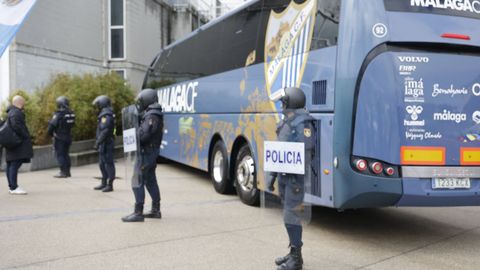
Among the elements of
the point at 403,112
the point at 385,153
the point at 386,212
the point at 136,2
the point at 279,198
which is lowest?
the point at 386,212

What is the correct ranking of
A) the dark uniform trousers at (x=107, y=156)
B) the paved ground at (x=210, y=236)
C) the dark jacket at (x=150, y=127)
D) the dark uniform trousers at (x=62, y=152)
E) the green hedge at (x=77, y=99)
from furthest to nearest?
the green hedge at (x=77, y=99)
the dark uniform trousers at (x=62, y=152)
the dark uniform trousers at (x=107, y=156)
the dark jacket at (x=150, y=127)
the paved ground at (x=210, y=236)

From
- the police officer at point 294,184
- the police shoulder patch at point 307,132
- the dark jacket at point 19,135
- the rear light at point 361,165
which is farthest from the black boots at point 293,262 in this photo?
the dark jacket at point 19,135

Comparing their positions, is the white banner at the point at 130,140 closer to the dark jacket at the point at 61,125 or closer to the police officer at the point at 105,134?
the police officer at the point at 105,134

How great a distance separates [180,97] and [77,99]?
4498 millimetres

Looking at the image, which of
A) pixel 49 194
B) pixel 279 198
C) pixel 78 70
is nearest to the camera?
pixel 279 198

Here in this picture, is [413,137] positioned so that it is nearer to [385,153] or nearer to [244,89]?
[385,153]

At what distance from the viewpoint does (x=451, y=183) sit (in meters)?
5.84

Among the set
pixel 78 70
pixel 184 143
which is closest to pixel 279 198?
pixel 184 143

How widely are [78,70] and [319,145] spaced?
16.2 meters

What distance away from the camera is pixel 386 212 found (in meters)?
8.44

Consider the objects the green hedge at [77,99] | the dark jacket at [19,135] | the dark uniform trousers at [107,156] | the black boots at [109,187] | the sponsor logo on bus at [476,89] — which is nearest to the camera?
the sponsor logo on bus at [476,89]

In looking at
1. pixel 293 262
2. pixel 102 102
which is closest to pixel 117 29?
pixel 102 102

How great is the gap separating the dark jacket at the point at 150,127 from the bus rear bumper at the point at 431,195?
337 centimetres

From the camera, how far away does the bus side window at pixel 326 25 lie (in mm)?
5992
